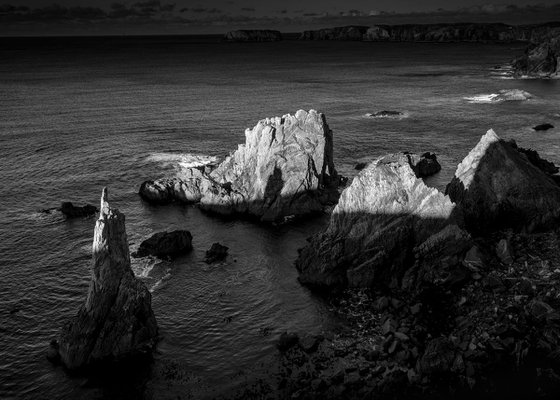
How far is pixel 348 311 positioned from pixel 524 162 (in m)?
31.2

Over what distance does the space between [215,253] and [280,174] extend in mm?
20103

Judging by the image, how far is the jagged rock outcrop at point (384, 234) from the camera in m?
58.0

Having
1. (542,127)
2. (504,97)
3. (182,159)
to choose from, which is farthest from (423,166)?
(504,97)

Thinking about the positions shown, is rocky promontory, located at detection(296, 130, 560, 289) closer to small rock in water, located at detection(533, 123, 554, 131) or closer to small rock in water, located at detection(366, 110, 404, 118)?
small rock in water, located at detection(533, 123, 554, 131)

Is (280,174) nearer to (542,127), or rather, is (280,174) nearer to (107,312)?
(107,312)

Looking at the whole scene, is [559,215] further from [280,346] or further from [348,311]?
[280,346]

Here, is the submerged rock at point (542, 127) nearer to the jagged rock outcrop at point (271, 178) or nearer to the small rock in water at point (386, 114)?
the small rock in water at point (386, 114)

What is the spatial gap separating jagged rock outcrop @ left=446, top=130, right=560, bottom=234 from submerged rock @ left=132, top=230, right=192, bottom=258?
34412mm

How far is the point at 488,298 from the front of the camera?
2051 inches

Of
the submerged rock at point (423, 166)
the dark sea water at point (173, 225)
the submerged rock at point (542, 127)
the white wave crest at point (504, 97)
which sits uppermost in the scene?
the white wave crest at point (504, 97)

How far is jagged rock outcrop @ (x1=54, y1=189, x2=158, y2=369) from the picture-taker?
47906mm

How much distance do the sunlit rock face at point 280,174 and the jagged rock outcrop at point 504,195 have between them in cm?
2379

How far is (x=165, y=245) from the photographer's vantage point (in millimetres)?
70000

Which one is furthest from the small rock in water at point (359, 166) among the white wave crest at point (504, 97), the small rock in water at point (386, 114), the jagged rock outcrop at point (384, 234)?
the white wave crest at point (504, 97)
